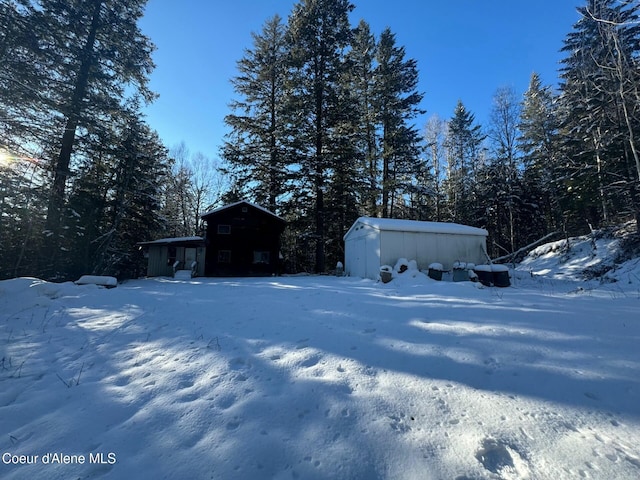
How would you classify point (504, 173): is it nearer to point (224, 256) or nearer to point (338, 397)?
point (224, 256)

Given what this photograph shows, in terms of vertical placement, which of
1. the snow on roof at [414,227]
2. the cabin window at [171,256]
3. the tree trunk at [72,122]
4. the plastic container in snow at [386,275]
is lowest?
the plastic container in snow at [386,275]

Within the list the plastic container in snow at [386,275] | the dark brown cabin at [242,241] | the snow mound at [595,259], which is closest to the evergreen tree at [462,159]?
the snow mound at [595,259]

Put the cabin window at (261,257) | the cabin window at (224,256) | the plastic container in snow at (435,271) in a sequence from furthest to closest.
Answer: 1. the cabin window at (261,257)
2. the cabin window at (224,256)
3. the plastic container in snow at (435,271)

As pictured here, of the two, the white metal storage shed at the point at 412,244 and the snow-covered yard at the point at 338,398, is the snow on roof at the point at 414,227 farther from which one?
the snow-covered yard at the point at 338,398

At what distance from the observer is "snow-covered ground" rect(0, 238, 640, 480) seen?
5.29 feet

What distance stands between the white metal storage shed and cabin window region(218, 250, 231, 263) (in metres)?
7.45

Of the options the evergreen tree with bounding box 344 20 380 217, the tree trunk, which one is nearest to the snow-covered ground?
the tree trunk

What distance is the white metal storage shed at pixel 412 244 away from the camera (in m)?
11.7

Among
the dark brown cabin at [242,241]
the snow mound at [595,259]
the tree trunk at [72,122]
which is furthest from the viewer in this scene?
the dark brown cabin at [242,241]

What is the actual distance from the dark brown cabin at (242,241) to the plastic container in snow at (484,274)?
10.6 metres

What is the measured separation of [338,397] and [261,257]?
48.0 ft

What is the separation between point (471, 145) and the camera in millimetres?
23969

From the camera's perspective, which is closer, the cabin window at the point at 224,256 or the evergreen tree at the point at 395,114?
the cabin window at the point at 224,256

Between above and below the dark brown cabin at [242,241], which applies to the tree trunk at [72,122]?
above
